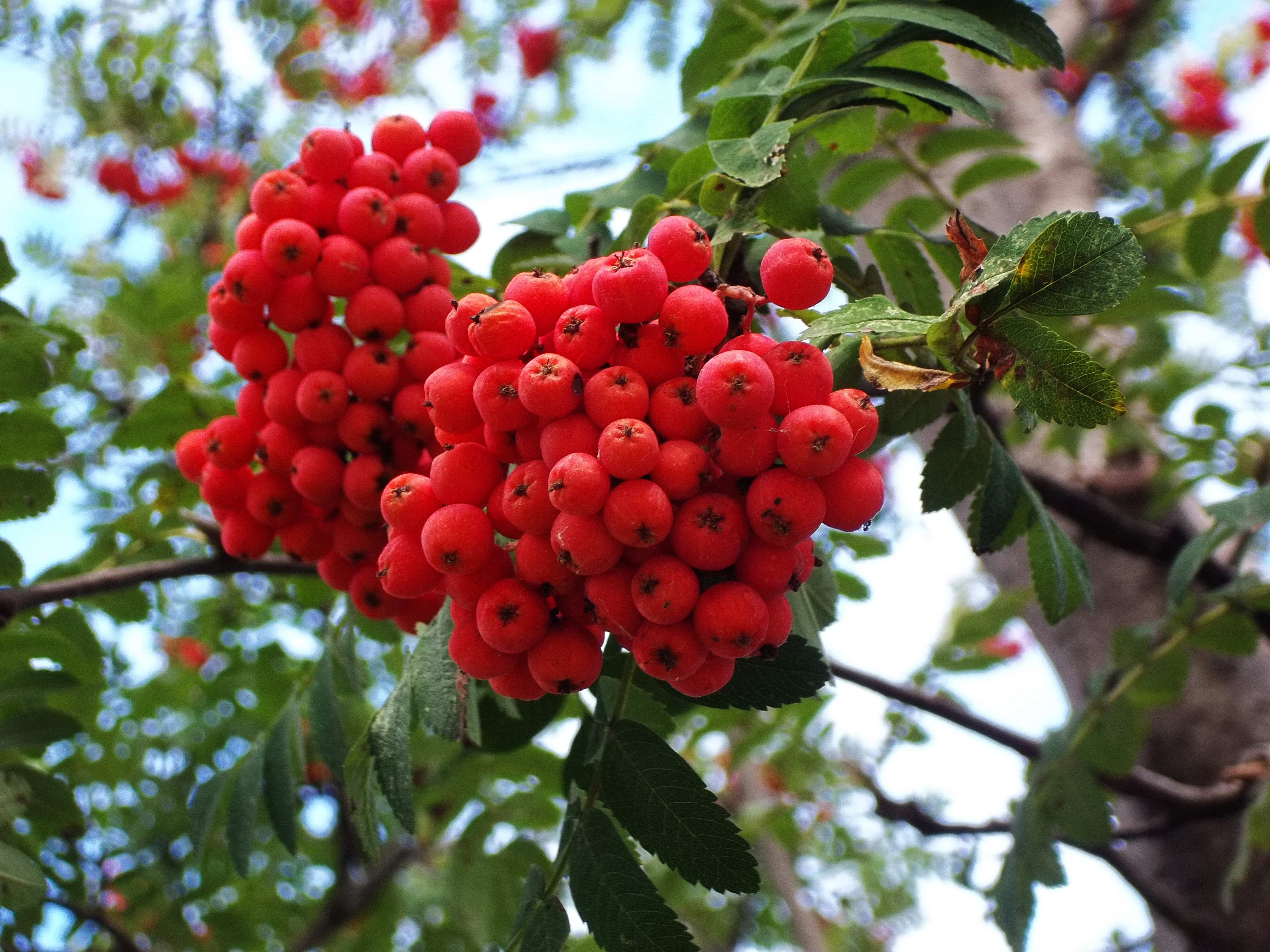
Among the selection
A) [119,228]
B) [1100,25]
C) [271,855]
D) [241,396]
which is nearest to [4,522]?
[241,396]

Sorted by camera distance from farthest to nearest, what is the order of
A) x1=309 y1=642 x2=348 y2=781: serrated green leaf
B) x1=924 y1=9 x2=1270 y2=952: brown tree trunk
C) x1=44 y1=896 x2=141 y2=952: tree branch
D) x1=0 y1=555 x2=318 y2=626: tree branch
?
1. x1=44 y1=896 x2=141 y2=952: tree branch
2. x1=924 y1=9 x2=1270 y2=952: brown tree trunk
3. x1=0 y1=555 x2=318 y2=626: tree branch
4. x1=309 y1=642 x2=348 y2=781: serrated green leaf

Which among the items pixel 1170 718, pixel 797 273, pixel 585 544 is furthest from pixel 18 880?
pixel 1170 718

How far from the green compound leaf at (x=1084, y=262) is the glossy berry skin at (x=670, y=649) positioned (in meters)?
0.48

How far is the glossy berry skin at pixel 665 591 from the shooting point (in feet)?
3.04

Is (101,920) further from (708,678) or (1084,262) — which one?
(1084,262)

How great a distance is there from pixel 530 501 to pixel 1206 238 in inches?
82.4

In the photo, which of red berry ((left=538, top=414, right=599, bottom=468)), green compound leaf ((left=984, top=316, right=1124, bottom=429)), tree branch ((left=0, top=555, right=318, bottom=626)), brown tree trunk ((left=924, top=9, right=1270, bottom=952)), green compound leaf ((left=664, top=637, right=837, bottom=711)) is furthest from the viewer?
brown tree trunk ((left=924, top=9, right=1270, bottom=952))

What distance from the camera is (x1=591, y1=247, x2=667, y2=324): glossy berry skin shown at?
958 millimetres

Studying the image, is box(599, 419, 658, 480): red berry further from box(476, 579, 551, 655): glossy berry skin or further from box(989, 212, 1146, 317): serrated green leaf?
box(989, 212, 1146, 317): serrated green leaf

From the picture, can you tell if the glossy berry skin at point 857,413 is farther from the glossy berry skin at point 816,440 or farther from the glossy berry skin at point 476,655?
the glossy berry skin at point 476,655

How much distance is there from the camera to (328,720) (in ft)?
5.14

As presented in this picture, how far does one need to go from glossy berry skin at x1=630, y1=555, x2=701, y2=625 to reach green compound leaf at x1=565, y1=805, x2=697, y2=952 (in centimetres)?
32

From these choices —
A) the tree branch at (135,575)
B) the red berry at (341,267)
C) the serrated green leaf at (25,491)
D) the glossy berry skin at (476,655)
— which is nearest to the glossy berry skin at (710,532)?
the glossy berry skin at (476,655)

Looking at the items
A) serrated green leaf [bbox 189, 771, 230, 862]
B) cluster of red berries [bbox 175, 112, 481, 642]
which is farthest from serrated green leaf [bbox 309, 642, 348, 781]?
serrated green leaf [bbox 189, 771, 230, 862]
